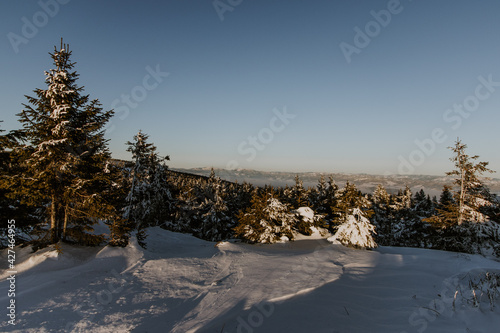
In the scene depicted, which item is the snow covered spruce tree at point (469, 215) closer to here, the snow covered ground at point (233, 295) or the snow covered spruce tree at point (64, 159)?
the snow covered ground at point (233, 295)

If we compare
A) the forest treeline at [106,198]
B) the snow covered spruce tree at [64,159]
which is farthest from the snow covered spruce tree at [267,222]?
the snow covered spruce tree at [64,159]

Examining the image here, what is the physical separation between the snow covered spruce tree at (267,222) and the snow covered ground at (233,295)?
916 cm

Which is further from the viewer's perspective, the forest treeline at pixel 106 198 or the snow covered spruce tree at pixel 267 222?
the snow covered spruce tree at pixel 267 222

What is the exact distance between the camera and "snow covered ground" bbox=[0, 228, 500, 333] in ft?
15.4

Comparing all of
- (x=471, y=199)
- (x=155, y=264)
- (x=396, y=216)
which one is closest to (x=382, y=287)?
(x=155, y=264)

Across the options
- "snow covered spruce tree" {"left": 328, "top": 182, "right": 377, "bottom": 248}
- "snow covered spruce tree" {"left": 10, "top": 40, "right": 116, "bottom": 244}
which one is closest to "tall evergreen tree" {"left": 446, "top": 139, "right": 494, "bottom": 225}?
"snow covered spruce tree" {"left": 328, "top": 182, "right": 377, "bottom": 248}

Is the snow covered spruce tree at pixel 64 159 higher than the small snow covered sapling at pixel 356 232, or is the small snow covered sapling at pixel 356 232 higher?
the snow covered spruce tree at pixel 64 159

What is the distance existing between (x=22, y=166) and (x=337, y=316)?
14918mm

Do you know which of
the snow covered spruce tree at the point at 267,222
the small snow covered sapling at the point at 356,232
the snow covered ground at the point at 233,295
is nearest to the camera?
the snow covered ground at the point at 233,295

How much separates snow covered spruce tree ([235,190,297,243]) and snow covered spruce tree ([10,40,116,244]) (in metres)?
12.5

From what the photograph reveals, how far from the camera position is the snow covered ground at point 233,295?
4.69 metres

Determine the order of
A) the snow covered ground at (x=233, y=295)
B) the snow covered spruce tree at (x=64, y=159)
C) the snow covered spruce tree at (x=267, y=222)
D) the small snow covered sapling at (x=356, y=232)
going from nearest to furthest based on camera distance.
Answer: the snow covered ground at (x=233, y=295)
the snow covered spruce tree at (x=64, y=159)
the small snow covered sapling at (x=356, y=232)
the snow covered spruce tree at (x=267, y=222)

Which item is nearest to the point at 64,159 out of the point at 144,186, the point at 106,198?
the point at 106,198

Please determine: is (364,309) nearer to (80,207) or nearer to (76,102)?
(80,207)
